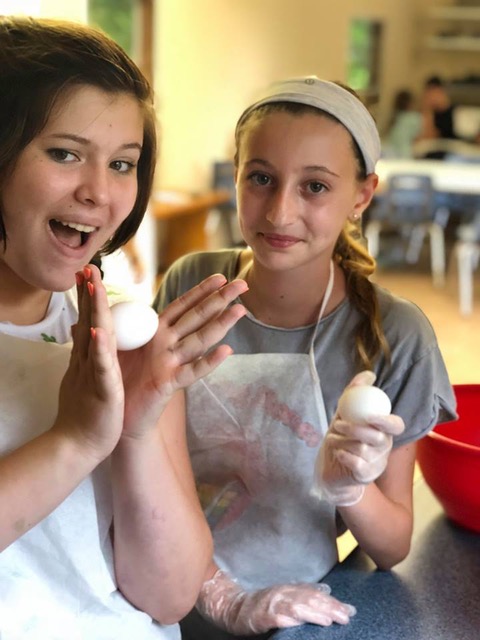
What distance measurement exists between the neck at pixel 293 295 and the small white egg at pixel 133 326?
0.38 m

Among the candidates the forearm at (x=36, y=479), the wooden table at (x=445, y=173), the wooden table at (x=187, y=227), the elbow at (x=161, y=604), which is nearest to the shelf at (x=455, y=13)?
the wooden table at (x=445, y=173)

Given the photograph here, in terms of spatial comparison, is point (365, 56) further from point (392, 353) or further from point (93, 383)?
point (93, 383)

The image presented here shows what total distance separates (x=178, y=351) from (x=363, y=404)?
9.0 inches

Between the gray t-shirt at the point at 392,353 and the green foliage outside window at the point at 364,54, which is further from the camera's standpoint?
the green foliage outside window at the point at 364,54

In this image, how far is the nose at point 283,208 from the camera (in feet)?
3.77

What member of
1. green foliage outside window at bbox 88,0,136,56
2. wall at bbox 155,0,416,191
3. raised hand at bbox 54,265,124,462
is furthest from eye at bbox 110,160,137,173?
wall at bbox 155,0,416,191

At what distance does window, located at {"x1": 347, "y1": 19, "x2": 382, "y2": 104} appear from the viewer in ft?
28.9

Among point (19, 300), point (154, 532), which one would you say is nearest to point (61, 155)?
point (19, 300)

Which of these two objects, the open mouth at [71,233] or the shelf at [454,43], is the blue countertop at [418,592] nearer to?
the open mouth at [71,233]

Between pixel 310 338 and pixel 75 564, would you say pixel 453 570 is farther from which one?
pixel 75 564

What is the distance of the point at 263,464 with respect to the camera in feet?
4.01

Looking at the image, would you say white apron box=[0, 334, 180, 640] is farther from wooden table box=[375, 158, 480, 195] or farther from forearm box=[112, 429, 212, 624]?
wooden table box=[375, 158, 480, 195]

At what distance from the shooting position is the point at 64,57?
0.92m

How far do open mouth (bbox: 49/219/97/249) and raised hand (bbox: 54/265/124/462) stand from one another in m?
0.07
